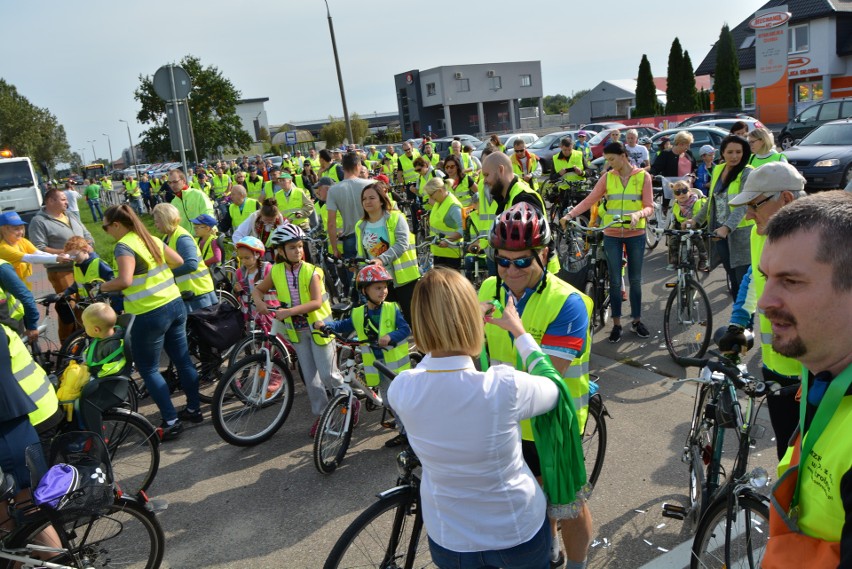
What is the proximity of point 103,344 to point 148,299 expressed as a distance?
1.85ft

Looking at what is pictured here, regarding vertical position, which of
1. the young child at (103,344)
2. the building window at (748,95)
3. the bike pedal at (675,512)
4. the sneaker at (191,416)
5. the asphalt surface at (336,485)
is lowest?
the asphalt surface at (336,485)

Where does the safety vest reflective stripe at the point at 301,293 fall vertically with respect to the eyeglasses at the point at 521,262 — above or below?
below

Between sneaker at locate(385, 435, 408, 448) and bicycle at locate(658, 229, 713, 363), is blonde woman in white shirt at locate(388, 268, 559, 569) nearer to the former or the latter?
sneaker at locate(385, 435, 408, 448)

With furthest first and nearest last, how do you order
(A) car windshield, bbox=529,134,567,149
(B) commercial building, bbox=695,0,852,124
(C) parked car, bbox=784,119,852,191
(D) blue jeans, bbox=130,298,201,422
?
(B) commercial building, bbox=695,0,852,124, (A) car windshield, bbox=529,134,567,149, (C) parked car, bbox=784,119,852,191, (D) blue jeans, bbox=130,298,201,422

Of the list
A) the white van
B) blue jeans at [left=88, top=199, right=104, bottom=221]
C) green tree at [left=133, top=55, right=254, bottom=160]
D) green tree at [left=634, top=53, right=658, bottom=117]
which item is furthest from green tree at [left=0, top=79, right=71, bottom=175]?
green tree at [left=634, top=53, right=658, bottom=117]

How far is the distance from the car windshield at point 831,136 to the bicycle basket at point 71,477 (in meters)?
16.3

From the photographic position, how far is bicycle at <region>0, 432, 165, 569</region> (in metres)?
3.30

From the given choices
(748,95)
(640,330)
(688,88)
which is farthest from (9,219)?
(748,95)

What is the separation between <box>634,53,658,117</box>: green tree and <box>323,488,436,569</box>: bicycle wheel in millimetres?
47351

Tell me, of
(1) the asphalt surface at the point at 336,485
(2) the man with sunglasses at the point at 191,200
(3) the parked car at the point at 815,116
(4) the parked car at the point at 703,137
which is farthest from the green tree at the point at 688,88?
(1) the asphalt surface at the point at 336,485

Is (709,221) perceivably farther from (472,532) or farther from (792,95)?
(792,95)

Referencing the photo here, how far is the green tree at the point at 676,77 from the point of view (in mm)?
43156

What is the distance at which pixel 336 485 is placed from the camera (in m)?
4.64

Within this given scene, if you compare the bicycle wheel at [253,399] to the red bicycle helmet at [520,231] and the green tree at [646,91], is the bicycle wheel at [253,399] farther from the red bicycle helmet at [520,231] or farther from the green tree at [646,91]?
the green tree at [646,91]
